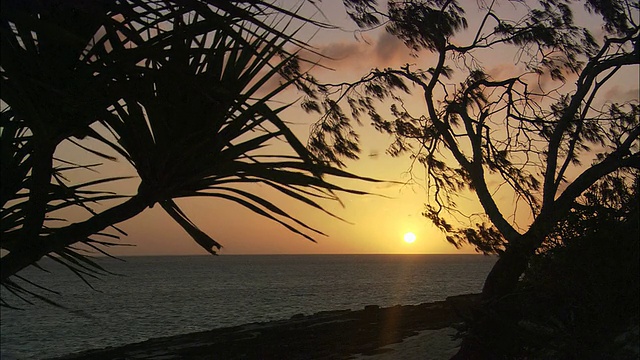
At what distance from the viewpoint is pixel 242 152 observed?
3064mm

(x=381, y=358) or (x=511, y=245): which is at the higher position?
(x=511, y=245)

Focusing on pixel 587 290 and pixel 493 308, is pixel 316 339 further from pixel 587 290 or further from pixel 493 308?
pixel 587 290

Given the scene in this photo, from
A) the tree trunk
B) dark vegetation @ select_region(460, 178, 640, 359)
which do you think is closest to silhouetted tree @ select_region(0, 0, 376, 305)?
dark vegetation @ select_region(460, 178, 640, 359)

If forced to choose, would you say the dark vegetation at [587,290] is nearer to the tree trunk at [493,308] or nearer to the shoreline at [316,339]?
the tree trunk at [493,308]

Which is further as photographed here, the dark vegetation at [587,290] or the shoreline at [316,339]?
the shoreline at [316,339]

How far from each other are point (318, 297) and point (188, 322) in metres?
23.2

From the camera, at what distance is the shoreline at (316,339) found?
13984mm

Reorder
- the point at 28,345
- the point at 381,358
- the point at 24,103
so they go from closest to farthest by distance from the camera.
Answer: the point at 24,103
the point at 381,358
the point at 28,345

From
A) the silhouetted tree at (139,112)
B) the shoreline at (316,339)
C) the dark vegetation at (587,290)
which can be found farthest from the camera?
the shoreline at (316,339)

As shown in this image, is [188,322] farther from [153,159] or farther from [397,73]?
[153,159]

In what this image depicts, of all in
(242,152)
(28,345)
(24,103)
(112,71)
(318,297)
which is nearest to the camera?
(24,103)

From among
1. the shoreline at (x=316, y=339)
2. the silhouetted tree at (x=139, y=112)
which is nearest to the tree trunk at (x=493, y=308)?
the shoreline at (x=316, y=339)

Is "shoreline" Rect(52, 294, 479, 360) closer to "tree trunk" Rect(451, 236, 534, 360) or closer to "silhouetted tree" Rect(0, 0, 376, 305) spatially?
"tree trunk" Rect(451, 236, 534, 360)

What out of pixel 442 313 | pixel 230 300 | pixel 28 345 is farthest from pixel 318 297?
pixel 442 313
